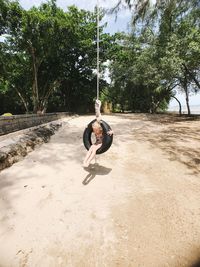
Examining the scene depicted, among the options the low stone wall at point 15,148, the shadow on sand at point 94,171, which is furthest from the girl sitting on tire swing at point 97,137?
the low stone wall at point 15,148

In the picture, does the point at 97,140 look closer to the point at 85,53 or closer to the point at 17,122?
the point at 17,122

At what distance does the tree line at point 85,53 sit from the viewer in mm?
12516

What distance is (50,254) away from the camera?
2.34 m

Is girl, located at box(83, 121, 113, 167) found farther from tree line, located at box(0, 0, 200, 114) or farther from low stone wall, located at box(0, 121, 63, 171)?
tree line, located at box(0, 0, 200, 114)

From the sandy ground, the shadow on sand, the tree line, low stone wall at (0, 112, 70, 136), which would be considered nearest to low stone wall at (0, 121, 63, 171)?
the sandy ground

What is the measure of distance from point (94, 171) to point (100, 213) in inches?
64.8

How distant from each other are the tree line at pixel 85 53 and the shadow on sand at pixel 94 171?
612cm

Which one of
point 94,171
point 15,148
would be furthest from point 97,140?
point 15,148

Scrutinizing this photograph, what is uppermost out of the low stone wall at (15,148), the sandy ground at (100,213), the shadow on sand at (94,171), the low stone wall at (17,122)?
the low stone wall at (17,122)

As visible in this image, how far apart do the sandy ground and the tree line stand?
6241 millimetres

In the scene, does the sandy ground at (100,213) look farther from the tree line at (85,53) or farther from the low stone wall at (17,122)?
the tree line at (85,53)

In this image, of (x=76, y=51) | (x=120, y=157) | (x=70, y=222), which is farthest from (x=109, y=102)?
(x=70, y=222)

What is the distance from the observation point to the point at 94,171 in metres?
4.69

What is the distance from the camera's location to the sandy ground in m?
2.34
